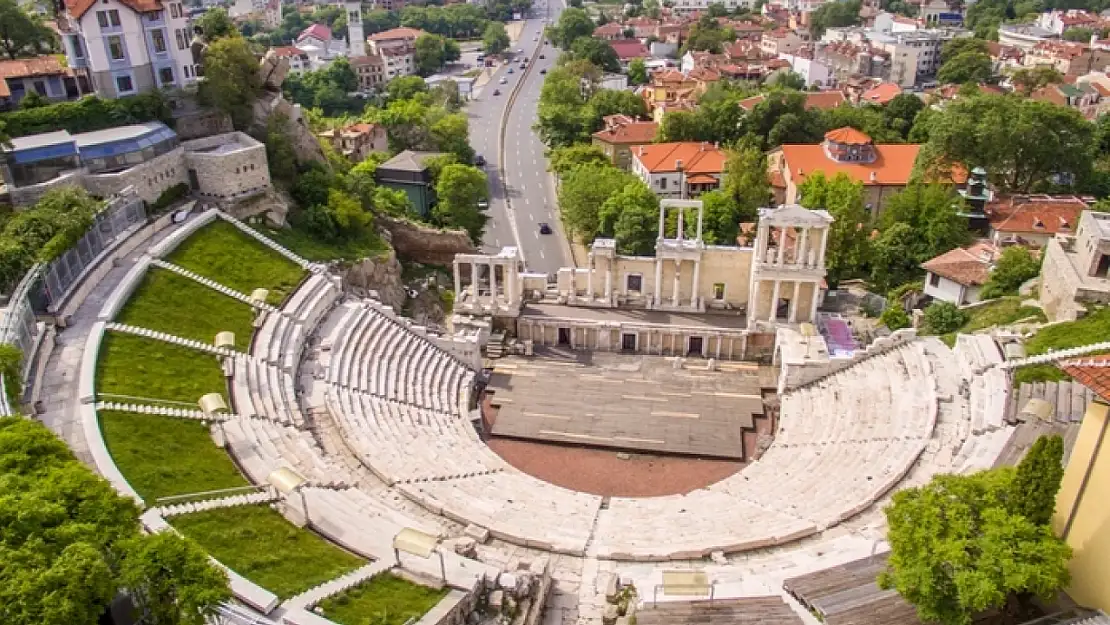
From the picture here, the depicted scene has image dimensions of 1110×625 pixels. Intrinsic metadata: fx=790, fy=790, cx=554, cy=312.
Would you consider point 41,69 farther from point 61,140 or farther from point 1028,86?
point 1028,86

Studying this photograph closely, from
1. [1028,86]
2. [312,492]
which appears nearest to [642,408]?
[312,492]

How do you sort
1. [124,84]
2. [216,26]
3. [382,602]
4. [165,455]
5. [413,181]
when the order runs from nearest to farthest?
[382,602] < [165,455] < [124,84] < [216,26] < [413,181]

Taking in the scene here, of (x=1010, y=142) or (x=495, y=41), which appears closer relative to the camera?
(x=1010, y=142)

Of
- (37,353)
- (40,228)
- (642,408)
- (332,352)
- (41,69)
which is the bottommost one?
(642,408)

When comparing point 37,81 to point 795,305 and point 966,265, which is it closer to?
point 795,305

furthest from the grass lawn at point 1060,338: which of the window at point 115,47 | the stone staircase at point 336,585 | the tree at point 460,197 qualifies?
the window at point 115,47

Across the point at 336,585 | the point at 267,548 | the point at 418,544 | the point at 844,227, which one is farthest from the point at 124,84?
the point at 844,227

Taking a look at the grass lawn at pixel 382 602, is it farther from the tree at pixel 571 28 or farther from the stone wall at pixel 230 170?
the tree at pixel 571 28
